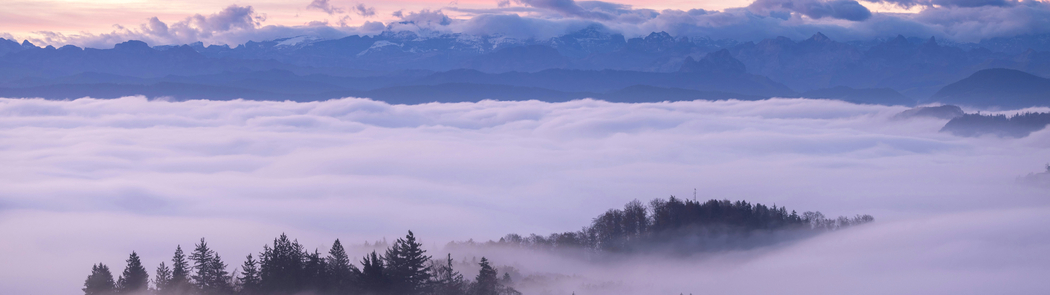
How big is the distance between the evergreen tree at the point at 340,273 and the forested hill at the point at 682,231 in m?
44.2

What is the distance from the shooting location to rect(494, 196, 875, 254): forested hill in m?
93.9

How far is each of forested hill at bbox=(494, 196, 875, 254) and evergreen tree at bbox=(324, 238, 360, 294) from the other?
145 feet

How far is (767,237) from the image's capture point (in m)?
97.4

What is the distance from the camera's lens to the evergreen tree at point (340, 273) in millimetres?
49594

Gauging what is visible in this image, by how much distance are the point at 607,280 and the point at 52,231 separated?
145331 mm

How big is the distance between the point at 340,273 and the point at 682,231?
180ft

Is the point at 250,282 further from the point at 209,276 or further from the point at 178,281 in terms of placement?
the point at 178,281

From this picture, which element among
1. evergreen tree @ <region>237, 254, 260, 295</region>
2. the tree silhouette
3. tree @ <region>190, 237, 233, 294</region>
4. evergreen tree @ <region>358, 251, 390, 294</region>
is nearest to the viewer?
evergreen tree @ <region>358, 251, 390, 294</region>

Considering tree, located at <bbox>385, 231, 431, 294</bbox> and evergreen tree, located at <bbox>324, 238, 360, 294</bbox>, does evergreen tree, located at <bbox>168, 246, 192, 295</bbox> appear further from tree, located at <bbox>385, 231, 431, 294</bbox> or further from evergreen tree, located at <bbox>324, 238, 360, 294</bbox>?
tree, located at <bbox>385, 231, 431, 294</bbox>

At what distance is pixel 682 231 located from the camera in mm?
95750

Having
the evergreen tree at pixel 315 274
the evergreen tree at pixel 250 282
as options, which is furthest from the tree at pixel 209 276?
the evergreen tree at pixel 315 274

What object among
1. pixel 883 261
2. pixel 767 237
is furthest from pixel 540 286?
pixel 883 261

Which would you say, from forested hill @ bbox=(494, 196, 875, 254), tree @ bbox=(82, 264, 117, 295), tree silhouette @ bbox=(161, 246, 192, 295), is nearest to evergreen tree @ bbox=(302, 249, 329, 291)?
tree silhouette @ bbox=(161, 246, 192, 295)

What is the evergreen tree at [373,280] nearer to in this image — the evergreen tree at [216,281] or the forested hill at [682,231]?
the evergreen tree at [216,281]
